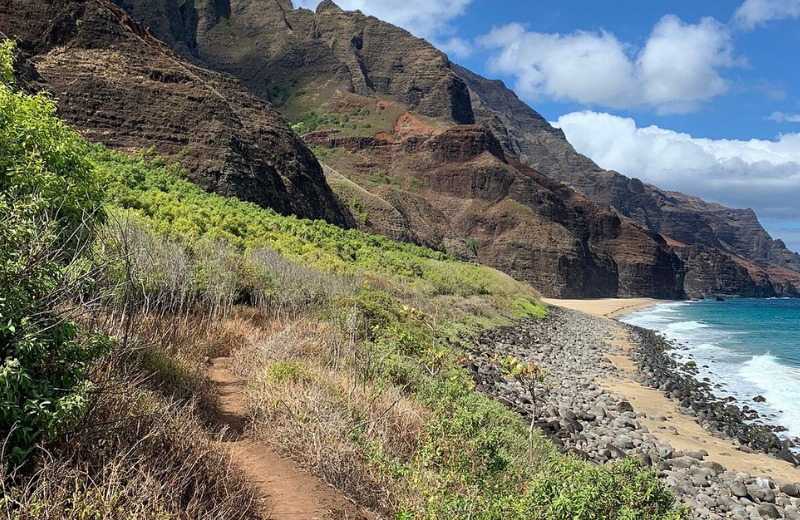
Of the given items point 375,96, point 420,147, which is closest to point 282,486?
point 420,147

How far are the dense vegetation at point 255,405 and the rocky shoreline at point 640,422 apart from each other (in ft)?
8.98

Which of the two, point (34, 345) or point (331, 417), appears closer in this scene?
point (34, 345)

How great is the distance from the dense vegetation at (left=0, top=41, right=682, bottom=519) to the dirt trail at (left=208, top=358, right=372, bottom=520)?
0.18 metres

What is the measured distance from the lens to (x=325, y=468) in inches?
220

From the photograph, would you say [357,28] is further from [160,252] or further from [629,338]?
[160,252]

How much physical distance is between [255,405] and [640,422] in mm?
11806

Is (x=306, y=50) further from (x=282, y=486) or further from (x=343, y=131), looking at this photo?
(x=282, y=486)

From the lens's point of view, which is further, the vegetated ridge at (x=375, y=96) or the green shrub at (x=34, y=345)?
the vegetated ridge at (x=375, y=96)

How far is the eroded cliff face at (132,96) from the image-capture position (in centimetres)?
3225

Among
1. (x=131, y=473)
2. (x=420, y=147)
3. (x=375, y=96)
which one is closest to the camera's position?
(x=131, y=473)

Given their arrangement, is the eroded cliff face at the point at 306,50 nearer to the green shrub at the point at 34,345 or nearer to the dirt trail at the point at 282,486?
the dirt trail at the point at 282,486

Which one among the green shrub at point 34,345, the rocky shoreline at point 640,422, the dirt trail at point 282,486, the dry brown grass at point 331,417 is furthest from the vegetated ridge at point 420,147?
the green shrub at point 34,345

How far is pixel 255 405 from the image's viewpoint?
668cm

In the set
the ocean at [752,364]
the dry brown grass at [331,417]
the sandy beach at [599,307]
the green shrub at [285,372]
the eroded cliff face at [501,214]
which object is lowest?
the sandy beach at [599,307]
